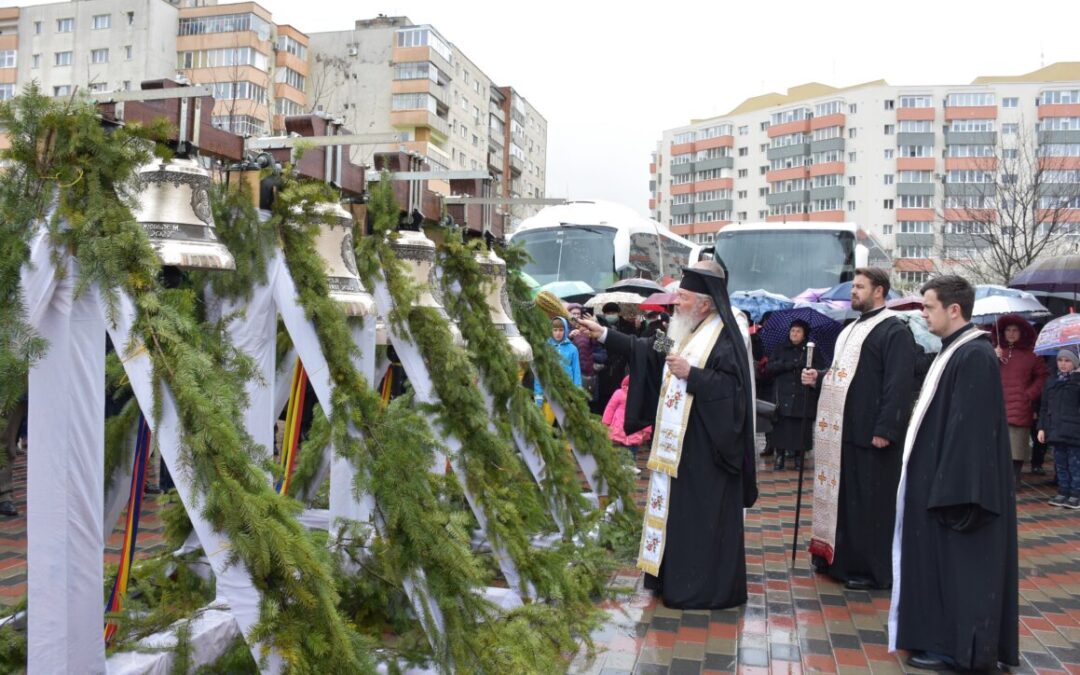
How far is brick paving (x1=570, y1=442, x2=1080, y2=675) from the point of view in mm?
5145

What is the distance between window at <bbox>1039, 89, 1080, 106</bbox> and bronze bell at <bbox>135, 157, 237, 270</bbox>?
90624mm

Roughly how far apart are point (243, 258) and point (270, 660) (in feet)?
6.12

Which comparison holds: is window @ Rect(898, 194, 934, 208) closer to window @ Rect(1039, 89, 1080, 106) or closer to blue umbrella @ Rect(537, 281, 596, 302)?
window @ Rect(1039, 89, 1080, 106)

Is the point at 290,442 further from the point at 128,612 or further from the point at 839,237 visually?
the point at 839,237

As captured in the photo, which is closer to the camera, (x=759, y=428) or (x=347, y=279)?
(x=347, y=279)

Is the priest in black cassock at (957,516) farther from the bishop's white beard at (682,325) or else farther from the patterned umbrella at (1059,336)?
the patterned umbrella at (1059,336)

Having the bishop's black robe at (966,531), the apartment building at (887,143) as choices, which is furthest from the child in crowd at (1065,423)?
the apartment building at (887,143)

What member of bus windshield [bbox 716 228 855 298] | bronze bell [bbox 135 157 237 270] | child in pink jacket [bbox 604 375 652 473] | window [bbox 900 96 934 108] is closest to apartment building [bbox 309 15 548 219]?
bus windshield [bbox 716 228 855 298]

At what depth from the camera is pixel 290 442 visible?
17.6 ft

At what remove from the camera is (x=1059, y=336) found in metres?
11.1

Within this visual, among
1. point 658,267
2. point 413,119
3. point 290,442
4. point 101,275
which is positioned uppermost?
point 413,119

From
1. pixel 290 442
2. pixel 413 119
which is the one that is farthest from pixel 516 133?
pixel 290 442

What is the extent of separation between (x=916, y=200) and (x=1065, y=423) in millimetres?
78553

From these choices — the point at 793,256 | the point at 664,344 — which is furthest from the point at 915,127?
the point at 664,344
